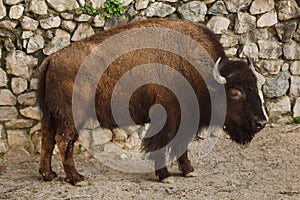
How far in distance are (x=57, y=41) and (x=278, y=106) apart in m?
2.97

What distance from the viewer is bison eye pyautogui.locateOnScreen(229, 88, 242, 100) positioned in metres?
5.22

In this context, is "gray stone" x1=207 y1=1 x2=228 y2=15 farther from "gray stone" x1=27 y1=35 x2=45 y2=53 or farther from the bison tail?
the bison tail

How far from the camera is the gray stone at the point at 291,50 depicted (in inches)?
273

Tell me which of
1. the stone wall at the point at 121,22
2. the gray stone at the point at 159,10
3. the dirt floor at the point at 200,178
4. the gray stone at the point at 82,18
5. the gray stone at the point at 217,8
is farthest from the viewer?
the gray stone at the point at 217,8

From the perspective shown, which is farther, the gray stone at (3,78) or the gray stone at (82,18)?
the gray stone at (82,18)

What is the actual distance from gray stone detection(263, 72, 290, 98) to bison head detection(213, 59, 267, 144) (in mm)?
1688

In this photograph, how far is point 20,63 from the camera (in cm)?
602

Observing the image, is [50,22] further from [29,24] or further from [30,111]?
[30,111]

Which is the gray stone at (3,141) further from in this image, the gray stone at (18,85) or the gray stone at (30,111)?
the gray stone at (18,85)

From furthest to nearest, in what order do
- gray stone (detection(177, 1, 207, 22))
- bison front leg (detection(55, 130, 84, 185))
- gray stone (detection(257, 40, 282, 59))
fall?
1. gray stone (detection(257, 40, 282, 59))
2. gray stone (detection(177, 1, 207, 22))
3. bison front leg (detection(55, 130, 84, 185))

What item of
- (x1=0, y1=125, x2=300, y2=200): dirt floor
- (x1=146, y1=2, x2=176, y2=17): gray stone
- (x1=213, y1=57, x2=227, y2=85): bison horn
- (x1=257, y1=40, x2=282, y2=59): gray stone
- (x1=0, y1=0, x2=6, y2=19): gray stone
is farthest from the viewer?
(x1=257, y1=40, x2=282, y2=59): gray stone

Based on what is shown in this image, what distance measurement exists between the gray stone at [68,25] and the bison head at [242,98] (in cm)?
186

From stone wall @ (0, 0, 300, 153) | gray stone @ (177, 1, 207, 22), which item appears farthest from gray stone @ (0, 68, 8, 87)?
gray stone @ (177, 1, 207, 22)

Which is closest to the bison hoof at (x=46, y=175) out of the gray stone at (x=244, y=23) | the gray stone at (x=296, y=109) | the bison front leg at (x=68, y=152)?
the bison front leg at (x=68, y=152)
